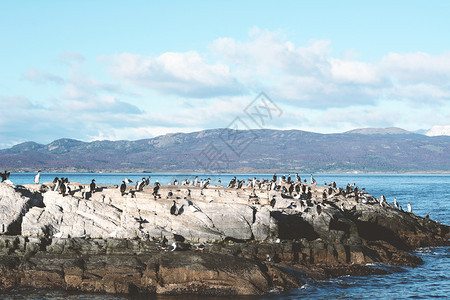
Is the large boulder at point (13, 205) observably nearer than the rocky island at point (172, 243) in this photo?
No

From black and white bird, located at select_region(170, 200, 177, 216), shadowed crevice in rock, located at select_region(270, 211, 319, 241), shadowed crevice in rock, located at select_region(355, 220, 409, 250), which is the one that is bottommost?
shadowed crevice in rock, located at select_region(355, 220, 409, 250)

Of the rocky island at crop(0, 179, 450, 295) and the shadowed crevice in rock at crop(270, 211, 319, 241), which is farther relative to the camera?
the shadowed crevice in rock at crop(270, 211, 319, 241)

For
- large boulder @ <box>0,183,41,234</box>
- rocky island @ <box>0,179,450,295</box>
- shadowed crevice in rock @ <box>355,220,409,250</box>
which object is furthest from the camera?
shadowed crevice in rock @ <box>355,220,409,250</box>

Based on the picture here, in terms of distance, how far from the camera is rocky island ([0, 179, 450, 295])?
30656mm

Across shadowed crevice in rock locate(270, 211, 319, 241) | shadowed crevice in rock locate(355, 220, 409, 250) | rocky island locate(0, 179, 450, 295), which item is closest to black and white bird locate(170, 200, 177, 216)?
rocky island locate(0, 179, 450, 295)

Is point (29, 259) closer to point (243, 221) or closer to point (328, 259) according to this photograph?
point (243, 221)

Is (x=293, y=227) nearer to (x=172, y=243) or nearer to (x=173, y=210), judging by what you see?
(x=173, y=210)

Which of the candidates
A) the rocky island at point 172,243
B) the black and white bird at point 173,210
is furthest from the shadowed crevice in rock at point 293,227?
the black and white bird at point 173,210

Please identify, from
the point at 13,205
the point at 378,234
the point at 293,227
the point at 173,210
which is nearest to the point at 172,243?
the point at 173,210

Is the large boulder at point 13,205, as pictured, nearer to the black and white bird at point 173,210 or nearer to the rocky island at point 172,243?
the rocky island at point 172,243

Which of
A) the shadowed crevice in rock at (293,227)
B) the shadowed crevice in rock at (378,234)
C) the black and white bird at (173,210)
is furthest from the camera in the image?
the shadowed crevice in rock at (378,234)

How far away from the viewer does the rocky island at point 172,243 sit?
1207 inches

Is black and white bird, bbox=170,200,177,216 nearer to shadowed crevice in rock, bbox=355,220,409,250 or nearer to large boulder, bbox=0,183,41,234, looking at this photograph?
large boulder, bbox=0,183,41,234

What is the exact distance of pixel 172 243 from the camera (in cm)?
3656
